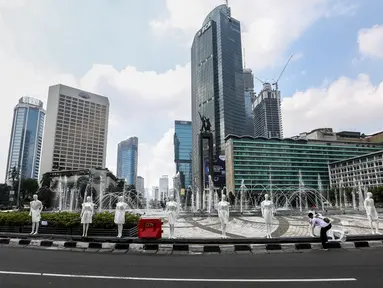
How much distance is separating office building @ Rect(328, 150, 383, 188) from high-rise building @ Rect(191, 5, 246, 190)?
5072 centimetres

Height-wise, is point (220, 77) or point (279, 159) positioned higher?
point (220, 77)

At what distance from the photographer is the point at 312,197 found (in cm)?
11394

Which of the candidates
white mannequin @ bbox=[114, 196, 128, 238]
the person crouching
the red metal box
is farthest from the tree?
the person crouching

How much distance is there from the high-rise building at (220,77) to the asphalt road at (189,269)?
139841 millimetres

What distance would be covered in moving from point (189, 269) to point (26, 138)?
145089 mm

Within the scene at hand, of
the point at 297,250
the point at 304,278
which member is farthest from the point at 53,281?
the point at 297,250

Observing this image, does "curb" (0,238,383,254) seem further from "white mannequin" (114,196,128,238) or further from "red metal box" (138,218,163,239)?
"white mannequin" (114,196,128,238)

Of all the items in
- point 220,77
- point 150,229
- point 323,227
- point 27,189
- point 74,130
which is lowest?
point 150,229

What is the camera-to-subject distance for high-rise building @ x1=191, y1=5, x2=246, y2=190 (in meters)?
150

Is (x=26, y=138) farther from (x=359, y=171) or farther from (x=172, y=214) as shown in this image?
(x=359, y=171)

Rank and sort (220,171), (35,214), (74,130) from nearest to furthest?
1. (35,214)
2. (220,171)
3. (74,130)

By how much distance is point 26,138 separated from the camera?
130500 millimetres

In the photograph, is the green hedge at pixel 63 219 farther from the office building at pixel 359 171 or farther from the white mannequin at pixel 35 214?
the office building at pixel 359 171

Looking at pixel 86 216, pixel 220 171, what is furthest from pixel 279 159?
pixel 86 216
